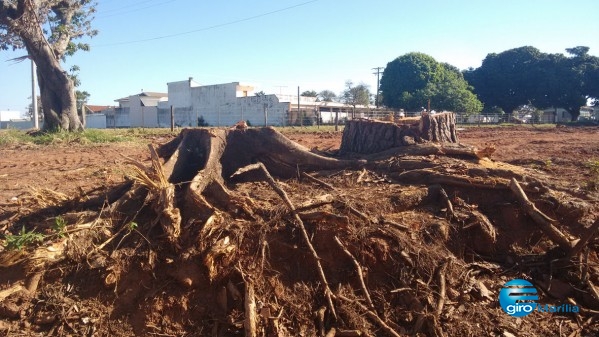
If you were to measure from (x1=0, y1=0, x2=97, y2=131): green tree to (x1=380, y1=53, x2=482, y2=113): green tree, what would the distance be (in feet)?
90.0

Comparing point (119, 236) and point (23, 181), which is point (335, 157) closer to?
point (119, 236)

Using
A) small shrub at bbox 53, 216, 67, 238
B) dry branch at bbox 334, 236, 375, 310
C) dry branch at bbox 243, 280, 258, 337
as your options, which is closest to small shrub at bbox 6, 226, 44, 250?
small shrub at bbox 53, 216, 67, 238

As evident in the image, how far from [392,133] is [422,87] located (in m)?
34.8

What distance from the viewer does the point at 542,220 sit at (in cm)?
417

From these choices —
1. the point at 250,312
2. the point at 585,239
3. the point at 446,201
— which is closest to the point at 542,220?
the point at 585,239

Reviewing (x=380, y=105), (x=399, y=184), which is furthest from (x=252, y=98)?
(x=399, y=184)

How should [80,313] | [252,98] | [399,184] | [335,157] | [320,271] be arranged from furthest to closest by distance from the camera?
[252,98] → [335,157] → [399,184] → [320,271] → [80,313]

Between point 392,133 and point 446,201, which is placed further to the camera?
point 392,133

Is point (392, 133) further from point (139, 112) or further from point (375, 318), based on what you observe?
point (139, 112)

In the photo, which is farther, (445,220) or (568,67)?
(568,67)

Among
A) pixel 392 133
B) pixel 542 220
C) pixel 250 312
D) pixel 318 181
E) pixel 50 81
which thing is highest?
pixel 50 81

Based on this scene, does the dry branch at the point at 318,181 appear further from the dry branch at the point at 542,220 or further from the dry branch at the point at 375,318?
the dry branch at the point at 542,220

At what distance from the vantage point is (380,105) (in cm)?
4453

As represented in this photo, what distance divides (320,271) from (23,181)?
19.5ft
